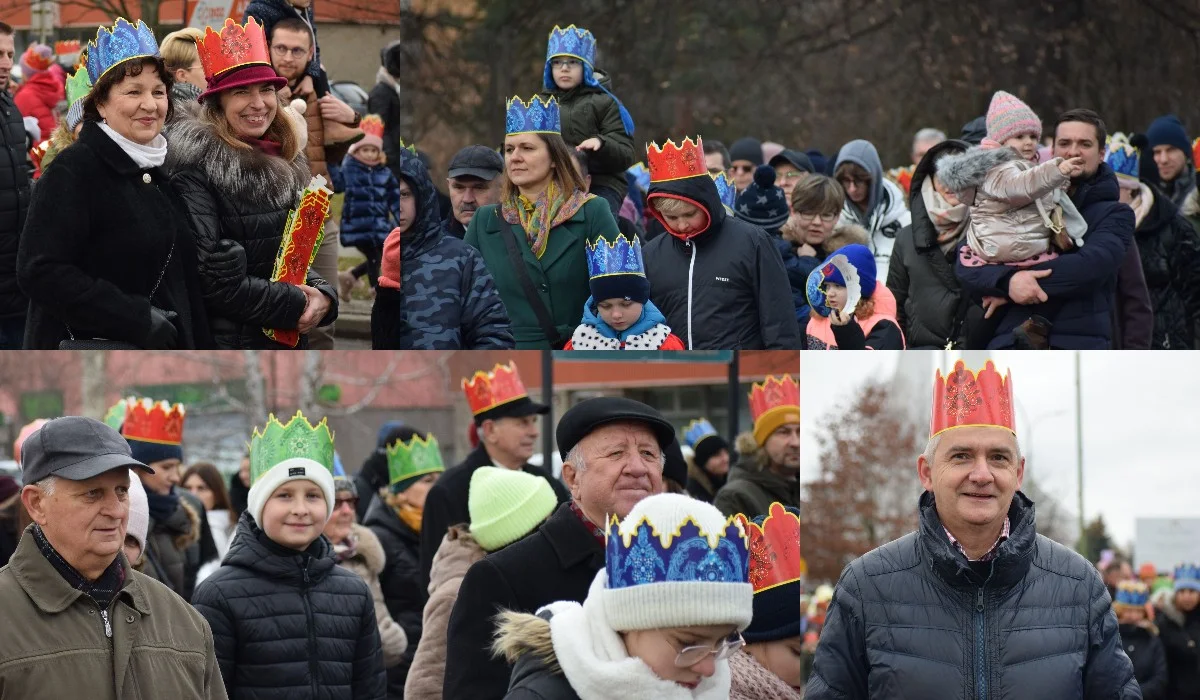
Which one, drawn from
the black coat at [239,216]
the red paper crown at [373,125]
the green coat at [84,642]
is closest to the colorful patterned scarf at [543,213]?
the black coat at [239,216]

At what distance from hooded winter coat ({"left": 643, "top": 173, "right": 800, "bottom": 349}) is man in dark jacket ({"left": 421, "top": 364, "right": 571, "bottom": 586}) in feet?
2.67

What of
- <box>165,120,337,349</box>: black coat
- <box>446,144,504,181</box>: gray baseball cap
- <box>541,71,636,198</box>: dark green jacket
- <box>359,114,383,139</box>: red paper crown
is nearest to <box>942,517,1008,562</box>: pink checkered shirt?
<box>165,120,337,349</box>: black coat

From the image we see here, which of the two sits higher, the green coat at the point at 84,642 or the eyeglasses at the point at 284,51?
the eyeglasses at the point at 284,51

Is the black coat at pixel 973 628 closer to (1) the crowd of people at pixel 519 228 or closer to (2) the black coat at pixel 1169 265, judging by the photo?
(1) the crowd of people at pixel 519 228

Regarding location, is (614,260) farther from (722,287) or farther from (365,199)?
(365,199)

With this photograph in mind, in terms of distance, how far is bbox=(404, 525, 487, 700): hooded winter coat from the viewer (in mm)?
5590

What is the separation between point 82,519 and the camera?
418 cm

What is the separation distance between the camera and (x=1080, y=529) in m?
9.41

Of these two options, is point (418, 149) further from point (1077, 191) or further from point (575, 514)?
point (575, 514)

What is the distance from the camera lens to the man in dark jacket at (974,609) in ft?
Result: 14.5

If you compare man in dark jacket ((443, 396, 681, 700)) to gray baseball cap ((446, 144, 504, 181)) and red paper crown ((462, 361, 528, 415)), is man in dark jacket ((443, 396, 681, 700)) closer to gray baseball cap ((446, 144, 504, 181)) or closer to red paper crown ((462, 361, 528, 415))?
red paper crown ((462, 361, 528, 415))

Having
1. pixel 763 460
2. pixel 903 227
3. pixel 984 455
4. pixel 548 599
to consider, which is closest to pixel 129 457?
pixel 548 599

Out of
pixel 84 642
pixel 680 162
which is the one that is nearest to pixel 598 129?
pixel 680 162

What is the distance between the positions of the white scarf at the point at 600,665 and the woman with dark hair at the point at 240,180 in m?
3.18
